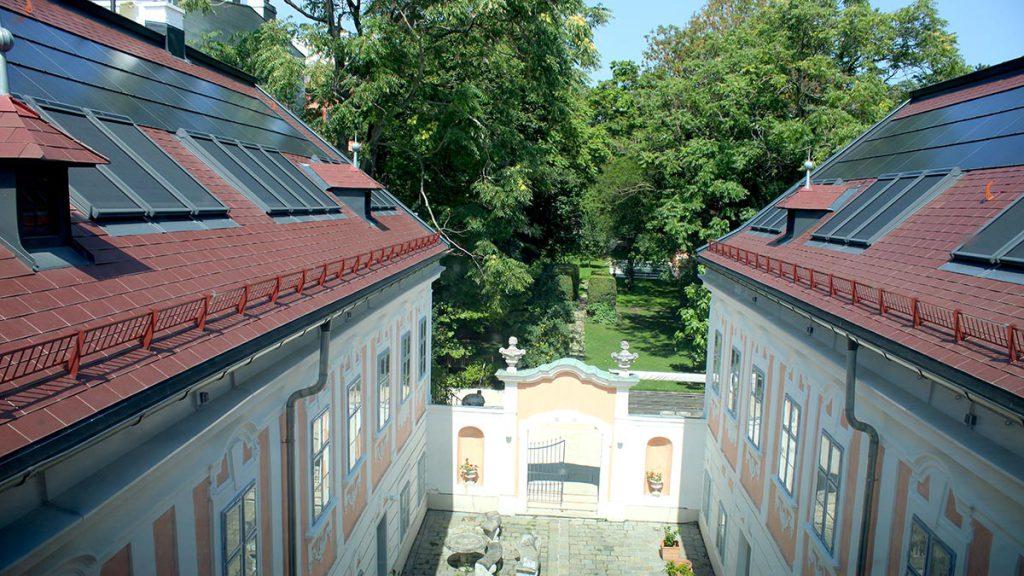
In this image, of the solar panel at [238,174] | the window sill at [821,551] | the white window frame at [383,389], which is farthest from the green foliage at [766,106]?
the solar panel at [238,174]

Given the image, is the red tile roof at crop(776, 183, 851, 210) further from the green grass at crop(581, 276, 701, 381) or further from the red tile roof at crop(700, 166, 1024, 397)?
the green grass at crop(581, 276, 701, 381)

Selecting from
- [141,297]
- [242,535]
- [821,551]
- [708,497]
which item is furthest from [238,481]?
[708,497]

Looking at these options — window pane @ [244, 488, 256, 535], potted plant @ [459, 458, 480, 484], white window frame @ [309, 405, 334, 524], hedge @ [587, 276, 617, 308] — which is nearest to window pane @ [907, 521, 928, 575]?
window pane @ [244, 488, 256, 535]

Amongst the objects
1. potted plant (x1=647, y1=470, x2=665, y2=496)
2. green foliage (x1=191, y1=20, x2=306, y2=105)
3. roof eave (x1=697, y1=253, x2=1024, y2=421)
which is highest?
green foliage (x1=191, y1=20, x2=306, y2=105)

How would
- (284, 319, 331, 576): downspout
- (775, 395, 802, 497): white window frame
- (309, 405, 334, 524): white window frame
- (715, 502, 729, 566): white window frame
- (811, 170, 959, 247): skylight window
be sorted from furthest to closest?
(715, 502, 729, 566): white window frame, (775, 395, 802, 497): white window frame, (811, 170, 959, 247): skylight window, (309, 405, 334, 524): white window frame, (284, 319, 331, 576): downspout

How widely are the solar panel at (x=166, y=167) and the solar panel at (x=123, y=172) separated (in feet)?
0.84

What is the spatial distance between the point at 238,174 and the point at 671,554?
39.7 ft

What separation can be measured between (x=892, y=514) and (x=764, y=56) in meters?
20.4

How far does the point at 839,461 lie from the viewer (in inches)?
332

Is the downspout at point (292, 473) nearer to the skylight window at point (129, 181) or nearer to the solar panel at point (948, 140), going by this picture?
the skylight window at point (129, 181)

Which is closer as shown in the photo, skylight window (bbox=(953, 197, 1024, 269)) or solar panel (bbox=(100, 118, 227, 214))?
skylight window (bbox=(953, 197, 1024, 269))

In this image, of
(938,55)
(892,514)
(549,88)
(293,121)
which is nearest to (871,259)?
(892,514)

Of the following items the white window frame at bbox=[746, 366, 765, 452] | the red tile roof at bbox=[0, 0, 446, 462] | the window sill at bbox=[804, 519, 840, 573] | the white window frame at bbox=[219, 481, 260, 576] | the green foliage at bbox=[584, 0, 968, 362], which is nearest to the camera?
the red tile roof at bbox=[0, 0, 446, 462]

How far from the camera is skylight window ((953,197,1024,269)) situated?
6.90 meters
